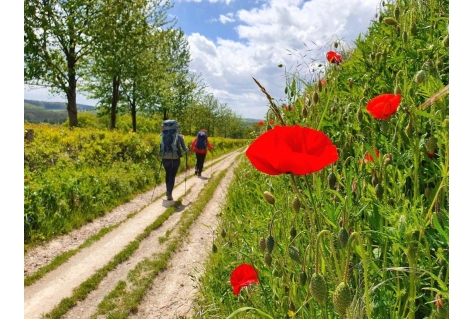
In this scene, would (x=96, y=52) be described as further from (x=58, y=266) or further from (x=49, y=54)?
(x=58, y=266)

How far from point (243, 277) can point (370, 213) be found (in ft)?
2.21

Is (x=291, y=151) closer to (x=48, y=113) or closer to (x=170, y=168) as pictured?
(x=170, y=168)

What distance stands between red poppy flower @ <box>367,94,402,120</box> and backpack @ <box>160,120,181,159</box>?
758 cm

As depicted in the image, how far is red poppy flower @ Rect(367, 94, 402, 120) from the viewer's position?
4.91 ft

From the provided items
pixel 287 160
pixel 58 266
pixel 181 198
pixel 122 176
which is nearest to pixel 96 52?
pixel 122 176

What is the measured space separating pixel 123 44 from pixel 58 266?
15773mm

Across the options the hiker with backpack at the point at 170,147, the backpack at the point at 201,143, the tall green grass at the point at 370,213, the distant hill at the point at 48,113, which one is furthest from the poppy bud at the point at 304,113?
the backpack at the point at 201,143

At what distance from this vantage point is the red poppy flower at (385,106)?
1.50 m

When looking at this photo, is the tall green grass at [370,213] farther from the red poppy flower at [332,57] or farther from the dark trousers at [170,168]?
the dark trousers at [170,168]

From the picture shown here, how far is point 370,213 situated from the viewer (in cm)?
164

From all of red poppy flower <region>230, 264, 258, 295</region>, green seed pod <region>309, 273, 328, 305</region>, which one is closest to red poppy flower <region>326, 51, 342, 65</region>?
red poppy flower <region>230, 264, 258, 295</region>

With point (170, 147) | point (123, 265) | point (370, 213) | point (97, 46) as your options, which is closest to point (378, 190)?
point (370, 213)

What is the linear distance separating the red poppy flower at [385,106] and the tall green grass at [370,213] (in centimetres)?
8

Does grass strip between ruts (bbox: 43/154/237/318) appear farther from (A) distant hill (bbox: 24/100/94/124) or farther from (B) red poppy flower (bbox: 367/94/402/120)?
(A) distant hill (bbox: 24/100/94/124)
